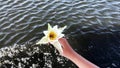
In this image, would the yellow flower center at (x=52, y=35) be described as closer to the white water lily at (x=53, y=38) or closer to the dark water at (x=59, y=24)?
the white water lily at (x=53, y=38)

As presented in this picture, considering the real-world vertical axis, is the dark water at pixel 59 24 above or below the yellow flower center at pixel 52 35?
below

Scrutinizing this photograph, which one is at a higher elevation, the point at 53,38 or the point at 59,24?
the point at 53,38

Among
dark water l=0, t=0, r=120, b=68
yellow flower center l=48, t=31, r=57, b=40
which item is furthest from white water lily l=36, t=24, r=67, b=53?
dark water l=0, t=0, r=120, b=68

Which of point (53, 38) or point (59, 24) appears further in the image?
point (59, 24)

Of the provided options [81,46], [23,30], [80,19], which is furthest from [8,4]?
[81,46]

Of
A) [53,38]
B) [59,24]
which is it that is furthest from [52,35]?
[59,24]

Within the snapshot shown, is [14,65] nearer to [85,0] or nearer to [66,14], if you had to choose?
[66,14]

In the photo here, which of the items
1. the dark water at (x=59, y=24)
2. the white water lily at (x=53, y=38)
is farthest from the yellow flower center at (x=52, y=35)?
the dark water at (x=59, y=24)

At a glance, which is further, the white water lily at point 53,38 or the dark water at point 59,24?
the dark water at point 59,24

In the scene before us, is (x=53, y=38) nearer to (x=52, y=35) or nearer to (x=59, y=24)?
(x=52, y=35)
